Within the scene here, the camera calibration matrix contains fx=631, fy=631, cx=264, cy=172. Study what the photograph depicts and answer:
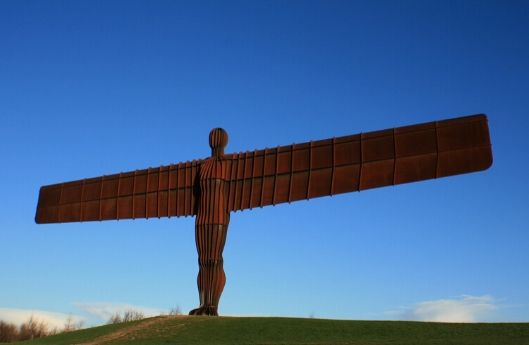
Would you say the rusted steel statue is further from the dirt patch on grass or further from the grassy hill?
the grassy hill

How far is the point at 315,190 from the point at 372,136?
8.07ft

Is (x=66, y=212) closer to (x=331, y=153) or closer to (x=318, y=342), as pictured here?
(x=331, y=153)

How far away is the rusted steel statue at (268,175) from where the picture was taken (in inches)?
720

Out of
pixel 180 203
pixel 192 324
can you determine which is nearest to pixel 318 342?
pixel 192 324

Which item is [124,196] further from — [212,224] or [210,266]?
[210,266]

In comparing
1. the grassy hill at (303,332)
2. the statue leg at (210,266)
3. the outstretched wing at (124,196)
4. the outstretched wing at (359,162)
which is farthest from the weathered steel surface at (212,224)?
the grassy hill at (303,332)

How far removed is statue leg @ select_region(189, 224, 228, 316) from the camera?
1997 cm

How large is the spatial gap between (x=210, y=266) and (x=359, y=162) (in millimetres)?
5760

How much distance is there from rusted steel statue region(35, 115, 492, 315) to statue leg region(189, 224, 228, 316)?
0.03 metres

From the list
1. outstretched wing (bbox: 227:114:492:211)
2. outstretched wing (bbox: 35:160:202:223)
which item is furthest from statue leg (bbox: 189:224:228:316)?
outstretched wing (bbox: 35:160:202:223)

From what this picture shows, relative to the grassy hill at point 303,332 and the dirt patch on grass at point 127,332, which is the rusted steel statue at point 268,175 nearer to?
the dirt patch on grass at point 127,332

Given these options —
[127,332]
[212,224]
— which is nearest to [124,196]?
[212,224]

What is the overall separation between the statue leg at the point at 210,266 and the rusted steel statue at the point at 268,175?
0.03m

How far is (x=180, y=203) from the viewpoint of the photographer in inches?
874
